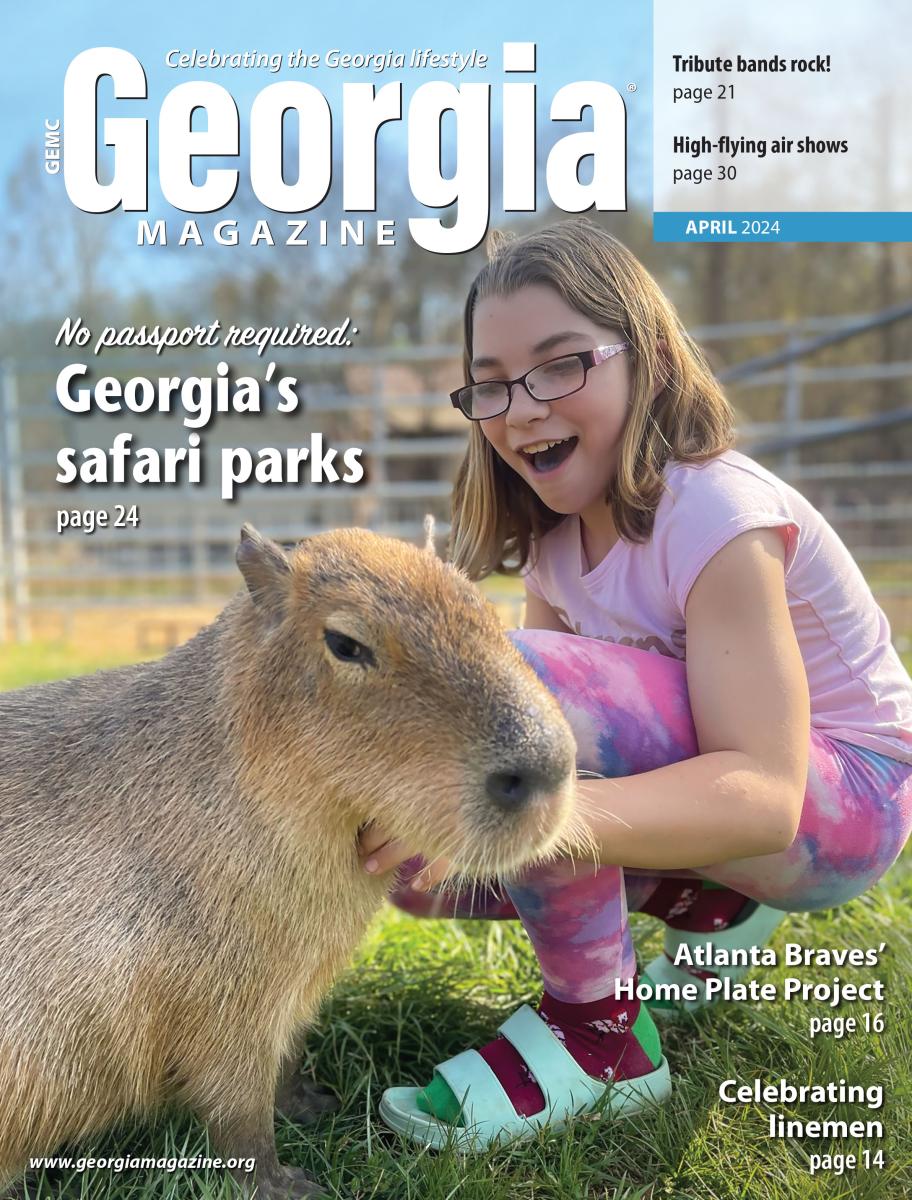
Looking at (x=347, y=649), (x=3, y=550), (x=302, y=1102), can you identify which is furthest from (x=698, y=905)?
(x=3, y=550)

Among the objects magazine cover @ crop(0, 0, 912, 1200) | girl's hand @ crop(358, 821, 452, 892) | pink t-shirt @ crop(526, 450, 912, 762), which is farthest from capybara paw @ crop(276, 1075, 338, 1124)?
pink t-shirt @ crop(526, 450, 912, 762)

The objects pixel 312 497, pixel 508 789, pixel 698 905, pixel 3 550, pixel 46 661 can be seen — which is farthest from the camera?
pixel 312 497

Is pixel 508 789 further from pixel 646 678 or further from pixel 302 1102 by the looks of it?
pixel 302 1102

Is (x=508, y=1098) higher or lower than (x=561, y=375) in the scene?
lower

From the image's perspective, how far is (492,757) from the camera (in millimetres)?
1392

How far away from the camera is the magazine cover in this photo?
5.20ft

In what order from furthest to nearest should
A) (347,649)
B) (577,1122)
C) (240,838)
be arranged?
(577,1122)
(240,838)
(347,649)

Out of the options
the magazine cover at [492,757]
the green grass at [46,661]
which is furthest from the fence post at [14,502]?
the magazine cover at [492,757]

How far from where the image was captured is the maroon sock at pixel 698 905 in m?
Answer: 2.20

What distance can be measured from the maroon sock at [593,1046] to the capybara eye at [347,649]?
0.80 metres

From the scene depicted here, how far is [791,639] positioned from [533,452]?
0.61 metres

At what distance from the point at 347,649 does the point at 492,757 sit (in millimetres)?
275

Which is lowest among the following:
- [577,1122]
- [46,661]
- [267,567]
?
[46,661]

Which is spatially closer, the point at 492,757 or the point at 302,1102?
the point at 492,757
